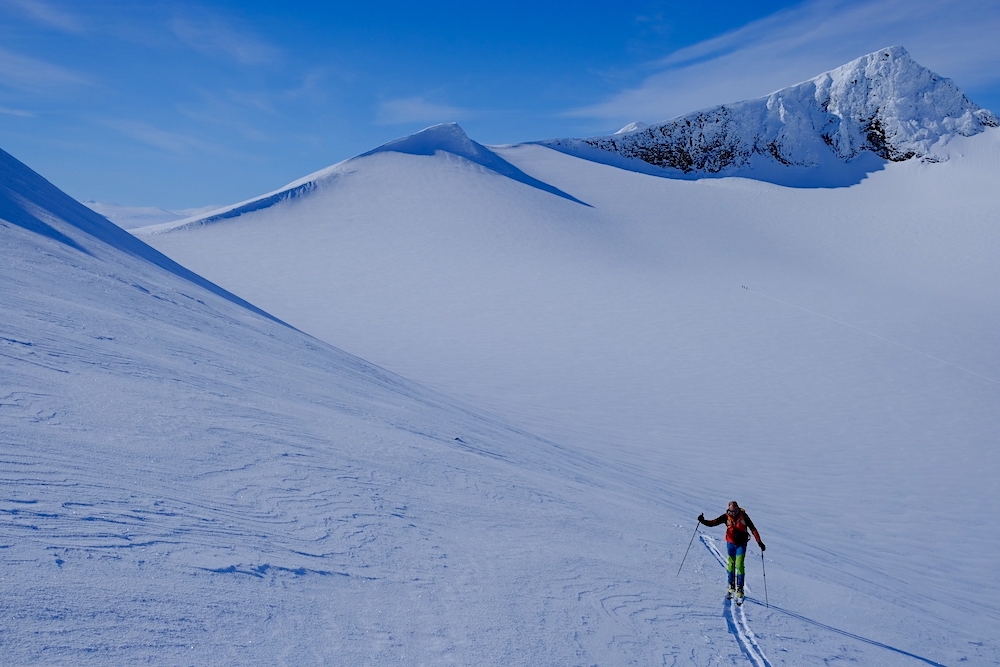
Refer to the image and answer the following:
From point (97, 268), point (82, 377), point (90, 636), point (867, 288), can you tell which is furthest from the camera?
point (867, 288)

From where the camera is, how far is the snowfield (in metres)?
3.54

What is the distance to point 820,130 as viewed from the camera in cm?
5584

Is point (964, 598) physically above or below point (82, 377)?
below

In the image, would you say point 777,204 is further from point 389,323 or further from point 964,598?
point 964,598

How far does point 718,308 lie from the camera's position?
22781 mm

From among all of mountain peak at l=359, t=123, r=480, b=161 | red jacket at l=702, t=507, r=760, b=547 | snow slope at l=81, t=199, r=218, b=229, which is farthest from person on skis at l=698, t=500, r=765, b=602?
snow slope at l=81, t=199, r=218, b=229

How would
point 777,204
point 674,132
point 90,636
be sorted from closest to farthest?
point 90,636
point 777,204
point 674,132

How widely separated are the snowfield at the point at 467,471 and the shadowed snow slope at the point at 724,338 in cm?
10

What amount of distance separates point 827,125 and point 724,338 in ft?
156

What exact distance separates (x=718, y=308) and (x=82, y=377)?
21.0 meters

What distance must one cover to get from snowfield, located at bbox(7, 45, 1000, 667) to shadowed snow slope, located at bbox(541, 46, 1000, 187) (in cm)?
3225

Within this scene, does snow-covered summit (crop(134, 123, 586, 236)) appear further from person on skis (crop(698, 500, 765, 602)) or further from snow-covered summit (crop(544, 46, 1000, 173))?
person on skis (crop(698, 500, 765, 602))

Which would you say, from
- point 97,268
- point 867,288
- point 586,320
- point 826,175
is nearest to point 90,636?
point 97,268

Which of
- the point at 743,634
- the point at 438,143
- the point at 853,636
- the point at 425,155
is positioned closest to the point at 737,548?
the point at 743,634
